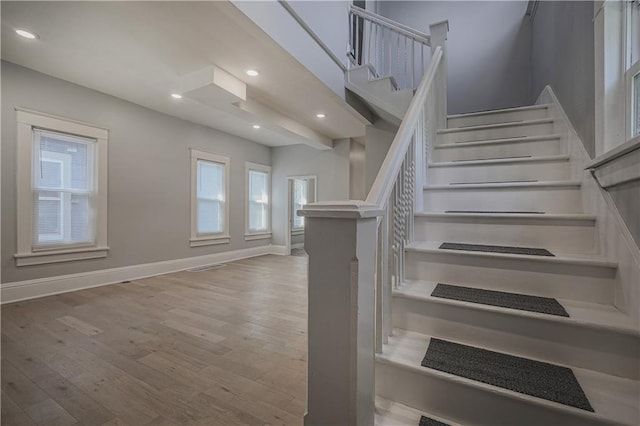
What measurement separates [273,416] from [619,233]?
1.84 m

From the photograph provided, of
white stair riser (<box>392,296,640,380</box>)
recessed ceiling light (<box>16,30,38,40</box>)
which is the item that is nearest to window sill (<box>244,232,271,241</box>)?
recessed ceiling light (<box>16,30,38,40</box>)

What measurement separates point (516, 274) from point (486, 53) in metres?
4.14

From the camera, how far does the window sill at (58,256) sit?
10.2 ft

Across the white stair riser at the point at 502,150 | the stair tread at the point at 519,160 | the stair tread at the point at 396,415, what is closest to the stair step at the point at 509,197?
the stair tread at the point at 519,160

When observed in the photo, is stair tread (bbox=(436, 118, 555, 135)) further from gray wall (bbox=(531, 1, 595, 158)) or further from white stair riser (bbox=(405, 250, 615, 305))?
white stair riser (bbox=(405, 250, 615, 305))

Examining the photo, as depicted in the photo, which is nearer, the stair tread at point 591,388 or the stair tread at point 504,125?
the stair tread at point 591,388

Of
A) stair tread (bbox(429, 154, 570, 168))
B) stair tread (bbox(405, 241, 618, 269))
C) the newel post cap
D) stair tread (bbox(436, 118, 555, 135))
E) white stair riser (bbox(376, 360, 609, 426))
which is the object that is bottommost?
white stair riser (bbox(376, 360, 609, 426))

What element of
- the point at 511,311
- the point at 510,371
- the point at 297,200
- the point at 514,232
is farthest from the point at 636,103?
the point at 297,200

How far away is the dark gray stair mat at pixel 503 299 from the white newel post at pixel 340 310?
0.63m

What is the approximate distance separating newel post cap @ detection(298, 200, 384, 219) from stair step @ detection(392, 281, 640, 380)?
69 centimetres

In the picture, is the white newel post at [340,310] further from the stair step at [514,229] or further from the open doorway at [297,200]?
the open doorway at [297,200]

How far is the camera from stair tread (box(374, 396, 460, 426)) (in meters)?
1.04

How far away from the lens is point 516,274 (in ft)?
4.53

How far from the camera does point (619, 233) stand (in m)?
1.21
